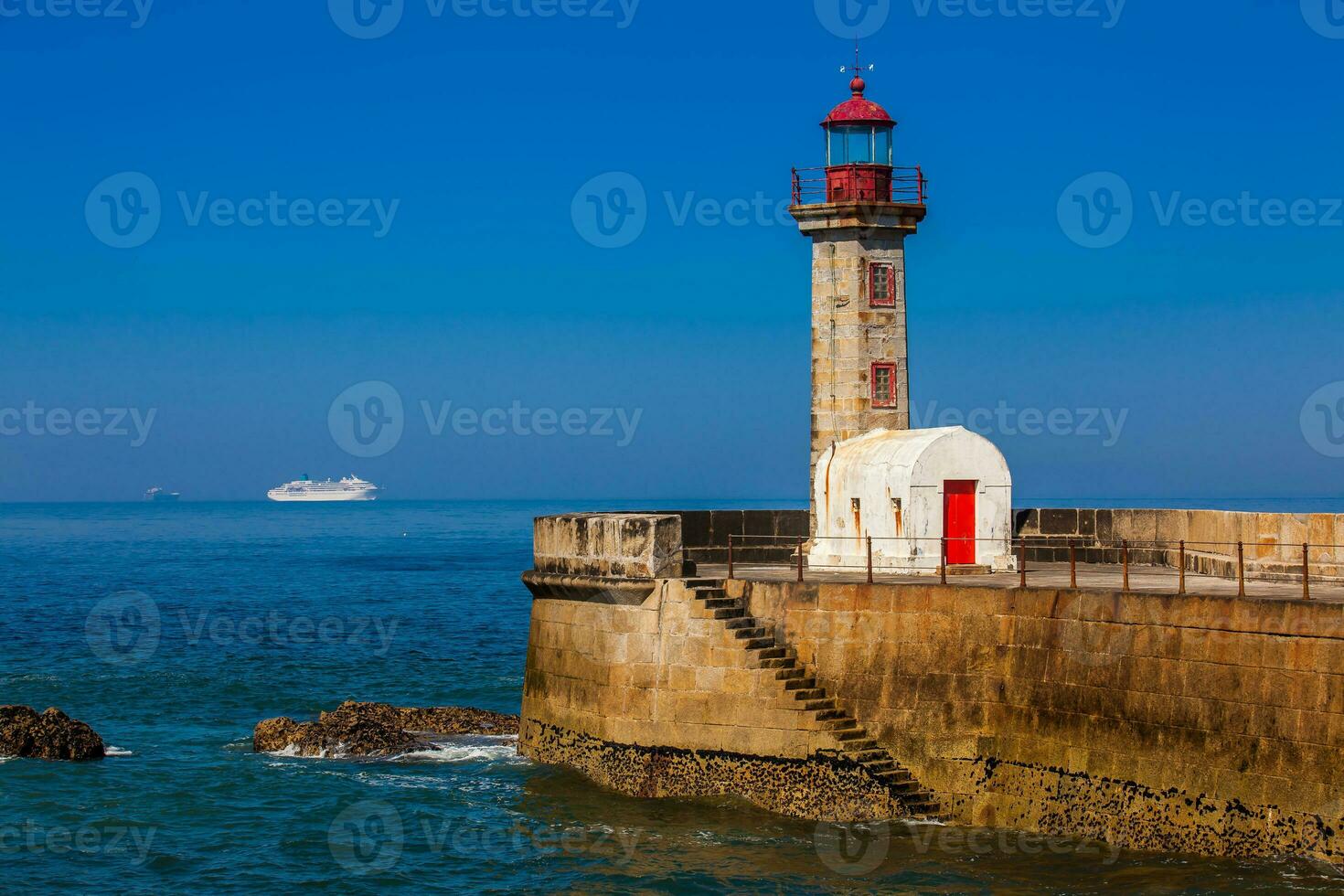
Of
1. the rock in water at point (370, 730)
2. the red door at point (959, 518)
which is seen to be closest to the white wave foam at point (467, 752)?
the rock in water at point (370, 730)

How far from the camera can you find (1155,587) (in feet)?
61.4

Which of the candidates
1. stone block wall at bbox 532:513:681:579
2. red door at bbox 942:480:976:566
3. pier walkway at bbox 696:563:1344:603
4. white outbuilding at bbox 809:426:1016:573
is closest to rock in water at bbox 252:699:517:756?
stone block wall at bbox 532:513:681:579

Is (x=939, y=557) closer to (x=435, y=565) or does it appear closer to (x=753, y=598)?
(x=753, y=598)

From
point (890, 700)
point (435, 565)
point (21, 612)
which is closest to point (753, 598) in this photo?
point (890, 700)

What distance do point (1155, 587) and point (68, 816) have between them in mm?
13591

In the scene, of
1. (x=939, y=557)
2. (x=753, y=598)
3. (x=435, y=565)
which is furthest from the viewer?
(x=435, y=565)

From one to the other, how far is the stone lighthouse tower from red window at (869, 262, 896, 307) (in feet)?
0.05

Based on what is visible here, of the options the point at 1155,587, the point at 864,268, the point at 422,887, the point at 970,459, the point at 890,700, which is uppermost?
the point at 864,268

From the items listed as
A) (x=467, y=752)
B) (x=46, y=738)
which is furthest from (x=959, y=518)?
(x=46, y=738)

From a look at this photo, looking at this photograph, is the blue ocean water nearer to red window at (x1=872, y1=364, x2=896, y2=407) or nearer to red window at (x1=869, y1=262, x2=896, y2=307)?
red window at (x1=872, y1=364, x2=896, y2=407)
